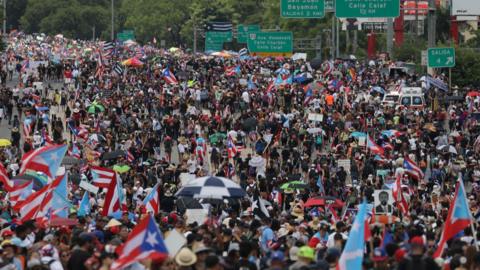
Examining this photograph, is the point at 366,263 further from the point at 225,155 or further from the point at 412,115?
the point at 412,115

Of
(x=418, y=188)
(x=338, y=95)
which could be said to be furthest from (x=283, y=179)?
(x=338, y=95)

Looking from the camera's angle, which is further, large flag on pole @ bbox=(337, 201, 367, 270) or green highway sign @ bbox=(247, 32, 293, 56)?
green highway sign @ bbox=(247, 32, 293, 56)

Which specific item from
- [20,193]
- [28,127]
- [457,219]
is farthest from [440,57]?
[457,219]

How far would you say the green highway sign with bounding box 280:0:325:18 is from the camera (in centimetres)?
6381

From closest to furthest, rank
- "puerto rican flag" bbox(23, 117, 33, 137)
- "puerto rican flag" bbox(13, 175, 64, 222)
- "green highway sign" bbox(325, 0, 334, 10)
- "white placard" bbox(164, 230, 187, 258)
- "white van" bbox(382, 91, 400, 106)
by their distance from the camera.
Answer: "white placard" bbox(164, 230, 187, 258), "puerto rican flag" bbox(13, 175, 64, 222), "puerto rican flag" bbox(23, 117, 33, 137), "white van" bbox(382, 91, 400, 106), "green highway sign" bbox(325, 0, 334, 10)

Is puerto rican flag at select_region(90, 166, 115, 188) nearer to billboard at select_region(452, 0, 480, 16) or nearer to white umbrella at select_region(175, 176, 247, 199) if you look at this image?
white umbrella at select_region(175, 176, 247, 199)

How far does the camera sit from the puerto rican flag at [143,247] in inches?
650

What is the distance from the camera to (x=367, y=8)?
6012 centimetres

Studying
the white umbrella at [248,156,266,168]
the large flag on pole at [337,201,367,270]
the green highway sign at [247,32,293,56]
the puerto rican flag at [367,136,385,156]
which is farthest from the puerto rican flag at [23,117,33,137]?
the large flag on pole at [337,201,367,270]

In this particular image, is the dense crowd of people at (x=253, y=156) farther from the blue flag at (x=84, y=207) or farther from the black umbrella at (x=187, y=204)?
the blue flag at (x=84, y=207)

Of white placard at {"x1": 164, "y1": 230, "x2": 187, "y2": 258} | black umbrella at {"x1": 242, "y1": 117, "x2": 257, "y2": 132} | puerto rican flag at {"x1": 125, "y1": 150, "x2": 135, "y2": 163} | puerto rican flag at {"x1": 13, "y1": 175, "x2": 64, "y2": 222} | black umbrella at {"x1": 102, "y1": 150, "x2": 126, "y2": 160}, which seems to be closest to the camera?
white placard at {"x1": 164, "y1": 230, "x2": 187, "y2": 258}

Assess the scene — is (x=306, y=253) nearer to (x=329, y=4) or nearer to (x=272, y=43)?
(x=329, y=4)

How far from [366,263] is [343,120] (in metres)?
32.4

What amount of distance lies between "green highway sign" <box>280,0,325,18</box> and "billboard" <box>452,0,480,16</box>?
31444 millimetres
